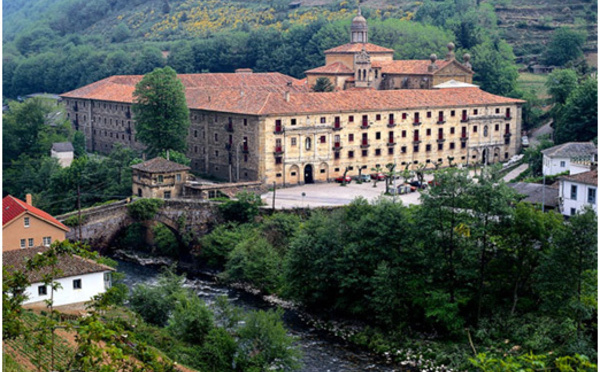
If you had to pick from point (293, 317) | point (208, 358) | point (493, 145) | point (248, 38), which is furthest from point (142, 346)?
point (248, 38)

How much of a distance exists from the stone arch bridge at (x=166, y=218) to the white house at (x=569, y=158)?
22434 mm

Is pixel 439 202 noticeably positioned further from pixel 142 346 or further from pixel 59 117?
pixel 59 117

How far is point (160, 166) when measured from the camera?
64125mm

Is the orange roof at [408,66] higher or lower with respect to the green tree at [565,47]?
lower

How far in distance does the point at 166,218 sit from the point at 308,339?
19.3 meters

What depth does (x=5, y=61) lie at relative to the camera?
161500 mm

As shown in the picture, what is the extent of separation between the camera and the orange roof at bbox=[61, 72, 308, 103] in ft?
294

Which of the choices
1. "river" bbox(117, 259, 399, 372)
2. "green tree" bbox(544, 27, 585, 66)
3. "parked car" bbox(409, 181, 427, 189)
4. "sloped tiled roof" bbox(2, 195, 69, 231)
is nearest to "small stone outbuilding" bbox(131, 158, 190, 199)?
"river" bbox(117, 259, 399, 372)

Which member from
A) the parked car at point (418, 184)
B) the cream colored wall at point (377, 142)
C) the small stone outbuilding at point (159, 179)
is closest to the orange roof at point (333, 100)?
the cream colored wall at point (377, 142)

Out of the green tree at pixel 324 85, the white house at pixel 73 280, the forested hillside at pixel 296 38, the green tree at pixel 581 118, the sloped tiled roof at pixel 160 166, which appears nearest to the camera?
the white house at pixel 73 280

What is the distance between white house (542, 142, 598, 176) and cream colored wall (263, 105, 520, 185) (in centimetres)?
1373

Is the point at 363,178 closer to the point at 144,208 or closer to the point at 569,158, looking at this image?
the point at 569,158

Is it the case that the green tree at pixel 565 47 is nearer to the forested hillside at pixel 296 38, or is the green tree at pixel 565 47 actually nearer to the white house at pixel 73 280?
the forested hillside at pixel 296 38

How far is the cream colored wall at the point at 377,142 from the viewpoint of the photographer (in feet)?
228
